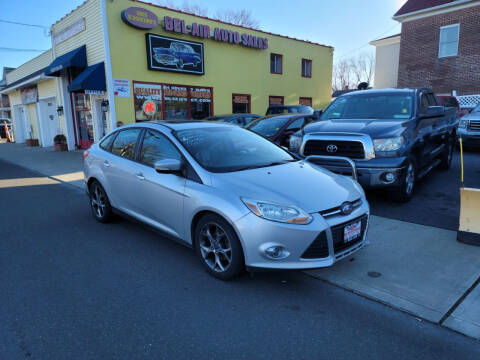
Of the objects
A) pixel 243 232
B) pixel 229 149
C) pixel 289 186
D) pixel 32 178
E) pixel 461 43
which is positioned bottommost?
pixel 32 178

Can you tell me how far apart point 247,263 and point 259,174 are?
97cm

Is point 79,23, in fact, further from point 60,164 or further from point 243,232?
point 243,232

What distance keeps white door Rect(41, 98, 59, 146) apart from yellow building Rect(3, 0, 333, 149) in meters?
2.13

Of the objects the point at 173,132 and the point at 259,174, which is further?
the point at 173,132

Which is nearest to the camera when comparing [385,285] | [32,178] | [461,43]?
Result: [385,285]

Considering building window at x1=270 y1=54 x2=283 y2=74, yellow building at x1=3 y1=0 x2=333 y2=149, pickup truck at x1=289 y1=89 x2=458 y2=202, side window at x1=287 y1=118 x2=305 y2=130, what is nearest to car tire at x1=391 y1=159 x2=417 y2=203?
pickup truck at x1=289 y1=89 x2=458 y2=202

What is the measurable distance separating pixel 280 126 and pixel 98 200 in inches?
189

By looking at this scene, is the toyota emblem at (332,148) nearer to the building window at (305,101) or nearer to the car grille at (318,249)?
the car grille at (318,249)

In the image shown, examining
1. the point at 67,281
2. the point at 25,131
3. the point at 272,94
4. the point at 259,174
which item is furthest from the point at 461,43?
the point at 25,131

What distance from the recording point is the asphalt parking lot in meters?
5.00

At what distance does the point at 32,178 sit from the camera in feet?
33.0

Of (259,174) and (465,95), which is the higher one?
(465,95)

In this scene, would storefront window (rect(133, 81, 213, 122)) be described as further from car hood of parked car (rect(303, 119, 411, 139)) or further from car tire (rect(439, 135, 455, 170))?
car tire (rect(439, 135, 455, 170))

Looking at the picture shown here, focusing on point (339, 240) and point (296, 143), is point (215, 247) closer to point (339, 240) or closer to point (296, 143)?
point (339, 240)
